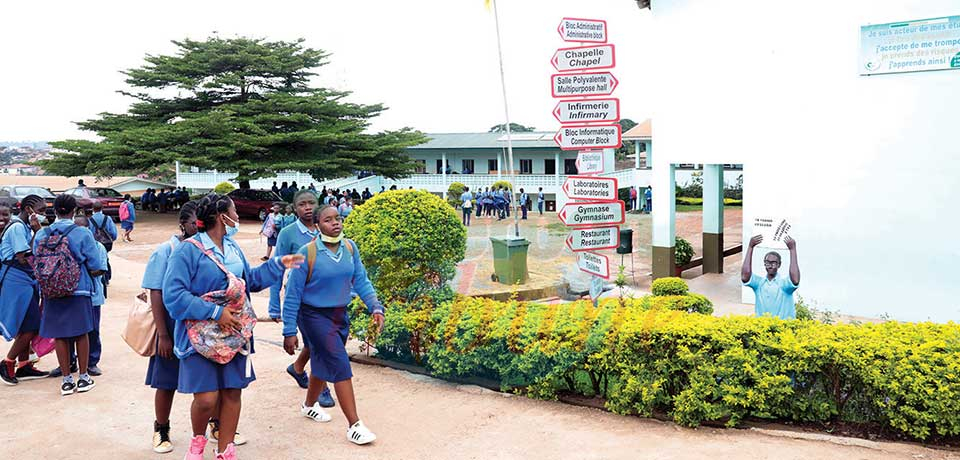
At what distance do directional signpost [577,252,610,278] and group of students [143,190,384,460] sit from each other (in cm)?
272

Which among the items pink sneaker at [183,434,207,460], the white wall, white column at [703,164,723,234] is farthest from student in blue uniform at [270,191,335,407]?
white column at [703,164,723,234]

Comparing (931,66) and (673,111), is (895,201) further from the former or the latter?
(673,111)

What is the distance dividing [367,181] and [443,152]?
4.38 m

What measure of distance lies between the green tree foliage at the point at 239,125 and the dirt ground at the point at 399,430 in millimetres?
23946

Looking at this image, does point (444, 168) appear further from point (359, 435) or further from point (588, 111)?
point (359, 435)

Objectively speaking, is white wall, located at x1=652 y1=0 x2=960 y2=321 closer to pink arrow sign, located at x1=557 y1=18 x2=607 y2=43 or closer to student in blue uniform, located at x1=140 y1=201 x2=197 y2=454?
pink arrow sign, located at x1=557 y1=18 x2=607 y2=43

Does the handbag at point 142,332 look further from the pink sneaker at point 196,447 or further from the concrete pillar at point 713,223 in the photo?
the concrete pillar at point 713,223

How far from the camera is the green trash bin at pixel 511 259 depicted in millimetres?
14289

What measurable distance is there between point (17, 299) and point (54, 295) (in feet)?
2.16

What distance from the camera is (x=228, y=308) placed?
4547 millimetres

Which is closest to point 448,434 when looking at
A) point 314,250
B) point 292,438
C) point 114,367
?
point 292,438

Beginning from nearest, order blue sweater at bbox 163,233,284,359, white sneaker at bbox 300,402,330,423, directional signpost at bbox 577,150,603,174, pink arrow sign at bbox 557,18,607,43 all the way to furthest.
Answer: blue sweater at bbox 163,233,284,359 < white sneaker at bbox 300,402,330,423 < pink arrow sign at bbox 557,18,607,43 < directional signpost at bbox 577,150,603,174

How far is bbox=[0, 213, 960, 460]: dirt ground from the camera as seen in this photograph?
5.11 metres

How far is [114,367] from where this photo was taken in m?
7.41
